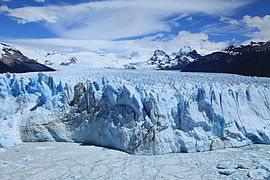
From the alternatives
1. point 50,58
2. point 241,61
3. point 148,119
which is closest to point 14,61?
point 241,61

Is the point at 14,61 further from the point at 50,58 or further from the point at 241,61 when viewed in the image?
the point at 50,58

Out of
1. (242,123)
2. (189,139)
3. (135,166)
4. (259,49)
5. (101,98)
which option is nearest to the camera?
(135,166)

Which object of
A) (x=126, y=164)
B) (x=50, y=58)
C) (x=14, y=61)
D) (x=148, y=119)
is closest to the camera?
(x=126, y=164)

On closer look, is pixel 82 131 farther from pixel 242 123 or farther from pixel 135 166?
pixel 242 123

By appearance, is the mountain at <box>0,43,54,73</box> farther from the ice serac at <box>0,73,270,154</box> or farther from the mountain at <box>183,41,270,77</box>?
the ice serac at <box>0,73,270,154</box>

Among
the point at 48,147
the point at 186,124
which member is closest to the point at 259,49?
the point at 186,124

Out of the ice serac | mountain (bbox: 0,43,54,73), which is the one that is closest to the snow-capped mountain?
mountain (bbox: 0,43,54,73)
